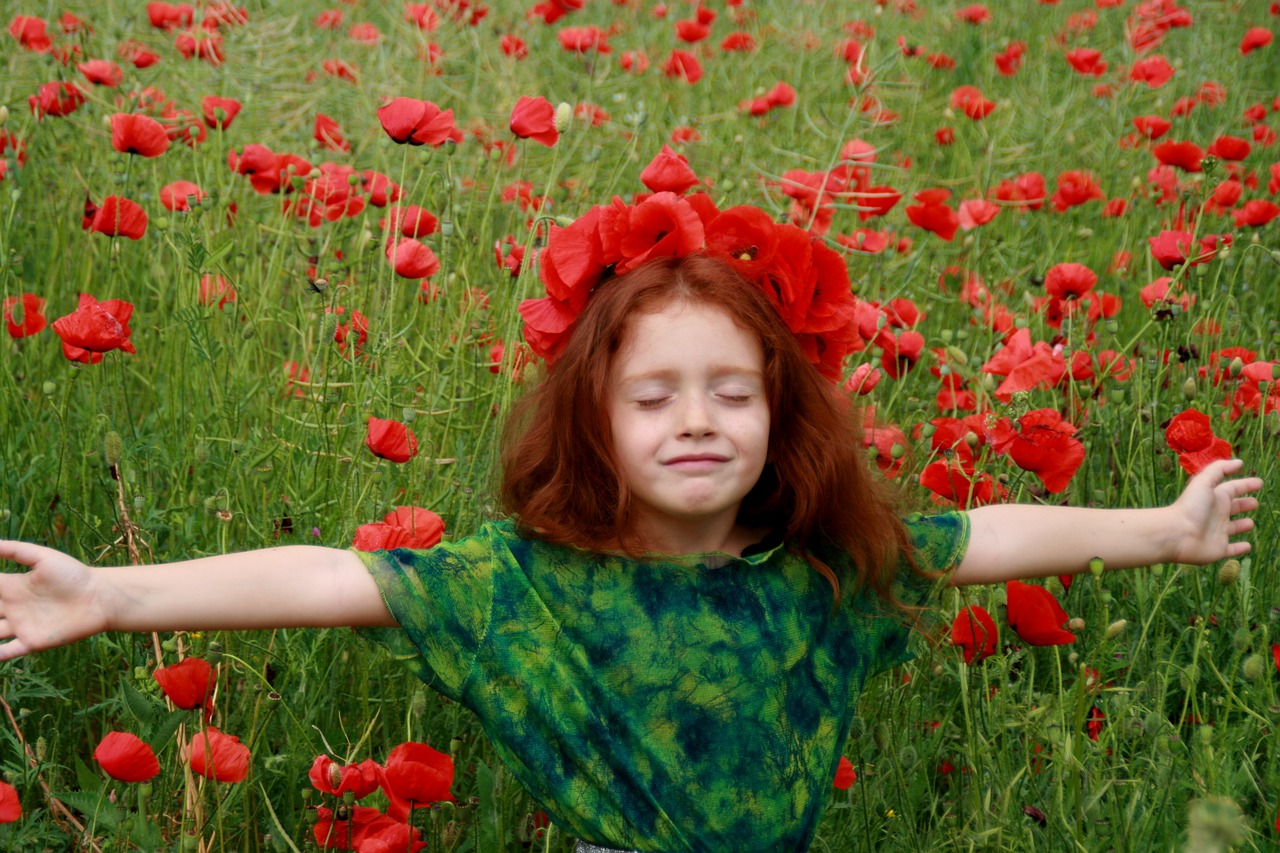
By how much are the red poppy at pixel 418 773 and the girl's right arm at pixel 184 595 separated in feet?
0.43

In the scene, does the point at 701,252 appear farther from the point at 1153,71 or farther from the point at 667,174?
the point at 1153,71

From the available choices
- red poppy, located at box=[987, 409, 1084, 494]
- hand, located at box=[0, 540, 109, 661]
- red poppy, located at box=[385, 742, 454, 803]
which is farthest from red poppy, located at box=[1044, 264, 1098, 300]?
hand, located at box=[0, 540, 109, 661]

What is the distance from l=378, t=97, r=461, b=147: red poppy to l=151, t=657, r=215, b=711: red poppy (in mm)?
824

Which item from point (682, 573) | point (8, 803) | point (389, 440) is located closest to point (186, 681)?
point (8, 803)

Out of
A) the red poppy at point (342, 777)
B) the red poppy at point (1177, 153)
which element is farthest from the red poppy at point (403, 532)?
the red poppy at point (1177, 153)

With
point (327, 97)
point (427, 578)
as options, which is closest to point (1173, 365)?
point (427, 578)

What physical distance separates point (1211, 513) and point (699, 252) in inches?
23.2

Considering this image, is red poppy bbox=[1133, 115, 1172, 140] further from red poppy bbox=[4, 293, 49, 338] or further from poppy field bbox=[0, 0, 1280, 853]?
red poppy bbox=[4, 293, 49, 338]

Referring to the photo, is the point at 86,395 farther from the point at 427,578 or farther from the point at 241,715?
the point at 427,578

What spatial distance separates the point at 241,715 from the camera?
69.8 inches

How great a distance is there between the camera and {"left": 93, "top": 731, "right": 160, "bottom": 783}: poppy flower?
50.5 inches

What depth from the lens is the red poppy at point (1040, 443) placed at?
159 centimetres

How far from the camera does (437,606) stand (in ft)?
4.34

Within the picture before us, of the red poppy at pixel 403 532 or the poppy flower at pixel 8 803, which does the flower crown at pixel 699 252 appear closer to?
the red poppy at pixel 403 532
